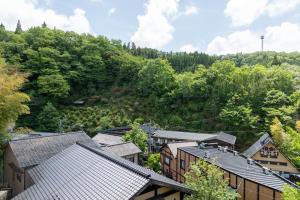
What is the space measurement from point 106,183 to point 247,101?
33561mm

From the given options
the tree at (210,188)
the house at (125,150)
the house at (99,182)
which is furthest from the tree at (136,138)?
the tree at (210,188)

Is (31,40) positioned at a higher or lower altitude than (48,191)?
higher

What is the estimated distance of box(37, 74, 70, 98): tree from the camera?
42.7 m

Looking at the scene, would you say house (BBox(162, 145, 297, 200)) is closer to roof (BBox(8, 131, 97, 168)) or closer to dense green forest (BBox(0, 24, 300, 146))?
roof (BBox(8, 131, 97, 168))

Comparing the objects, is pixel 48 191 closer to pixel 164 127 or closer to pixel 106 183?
pixel 106 183

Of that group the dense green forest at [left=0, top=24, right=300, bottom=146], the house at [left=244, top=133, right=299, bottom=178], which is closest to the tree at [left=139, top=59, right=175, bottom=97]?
the dense green forest at [left=0, top=24, right=300, bottom=146]

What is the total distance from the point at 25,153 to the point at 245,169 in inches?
552

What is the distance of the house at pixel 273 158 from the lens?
22.7 metres

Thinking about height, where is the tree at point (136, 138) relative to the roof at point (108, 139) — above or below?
above

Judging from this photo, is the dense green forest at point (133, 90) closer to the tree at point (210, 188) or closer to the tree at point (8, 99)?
the tree at point (8, 99)

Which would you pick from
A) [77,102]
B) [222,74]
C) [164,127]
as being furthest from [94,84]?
[222,74]

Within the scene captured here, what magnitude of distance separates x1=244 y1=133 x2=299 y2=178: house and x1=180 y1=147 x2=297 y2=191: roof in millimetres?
7649

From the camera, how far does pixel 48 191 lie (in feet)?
30.3

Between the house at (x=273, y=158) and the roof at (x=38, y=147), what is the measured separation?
17.1m
